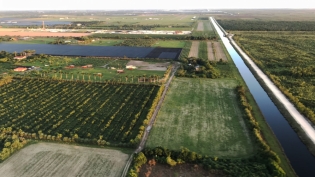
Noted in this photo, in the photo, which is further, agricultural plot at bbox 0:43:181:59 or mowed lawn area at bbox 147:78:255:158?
agricultural plot at bbox 0:43:181:59

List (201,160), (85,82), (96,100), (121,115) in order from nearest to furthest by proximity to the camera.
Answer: (201,160)
(121,115)
(96,100)
(85,82)

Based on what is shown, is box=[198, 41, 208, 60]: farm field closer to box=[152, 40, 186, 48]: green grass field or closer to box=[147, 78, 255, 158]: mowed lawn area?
box=[152, 40, 186, 48]: green grass field

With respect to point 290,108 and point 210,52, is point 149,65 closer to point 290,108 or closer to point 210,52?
point 210,52

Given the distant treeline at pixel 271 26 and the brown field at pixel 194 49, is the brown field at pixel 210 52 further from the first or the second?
the distant treeline at pixel 271 26

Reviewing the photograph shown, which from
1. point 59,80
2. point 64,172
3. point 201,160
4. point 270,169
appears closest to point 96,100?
point 59,80

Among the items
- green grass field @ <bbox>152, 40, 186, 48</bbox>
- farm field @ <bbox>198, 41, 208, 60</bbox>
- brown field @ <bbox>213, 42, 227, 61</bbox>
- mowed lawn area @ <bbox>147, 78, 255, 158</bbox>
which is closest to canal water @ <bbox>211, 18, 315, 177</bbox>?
mowed lawn area @ <bbox>147, 78, 255, 158</bbox>

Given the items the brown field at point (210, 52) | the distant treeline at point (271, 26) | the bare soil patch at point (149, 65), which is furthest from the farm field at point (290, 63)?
the distant treeline at point (271, 26)

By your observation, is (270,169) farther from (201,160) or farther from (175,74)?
(175,74)

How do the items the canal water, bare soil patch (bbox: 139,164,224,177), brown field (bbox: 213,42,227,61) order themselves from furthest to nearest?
brown field (bbox: 213,42,227,61)
the canal water
bare soil patch (bbox: 139,164,224,177)
